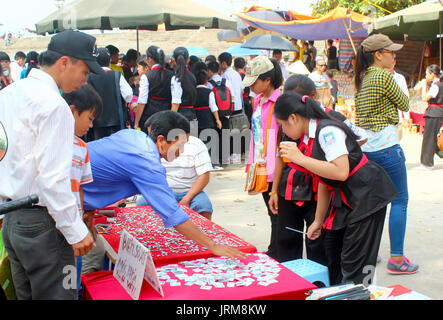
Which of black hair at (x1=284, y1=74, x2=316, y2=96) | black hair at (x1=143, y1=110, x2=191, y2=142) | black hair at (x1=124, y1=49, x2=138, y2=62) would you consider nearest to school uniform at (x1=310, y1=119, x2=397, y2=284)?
black hair at (x1=284, y1=74, x2=316, y2=96)

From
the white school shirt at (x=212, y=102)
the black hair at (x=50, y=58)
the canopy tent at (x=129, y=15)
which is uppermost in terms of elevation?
the canopy tent at (x=129, y=15)

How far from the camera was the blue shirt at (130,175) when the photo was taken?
2539 millimetres

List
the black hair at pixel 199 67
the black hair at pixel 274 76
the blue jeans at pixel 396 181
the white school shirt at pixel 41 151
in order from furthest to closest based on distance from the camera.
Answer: the black hair at pixel 199 67
the black hair at pixel 274 76
the blue jeans at pixel 396 181
the white school shirt at pixel 41 151

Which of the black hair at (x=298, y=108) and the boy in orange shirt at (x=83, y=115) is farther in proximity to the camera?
the black hair at (x=298, y=108)

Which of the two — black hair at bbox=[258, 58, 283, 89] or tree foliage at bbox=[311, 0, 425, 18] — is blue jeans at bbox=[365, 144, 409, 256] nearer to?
black hair at bbox=[258, 58, 283, 89]

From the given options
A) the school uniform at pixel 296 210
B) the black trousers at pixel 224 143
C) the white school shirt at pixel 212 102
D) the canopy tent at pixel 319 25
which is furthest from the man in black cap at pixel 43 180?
the canopy tent at pixel 319 25

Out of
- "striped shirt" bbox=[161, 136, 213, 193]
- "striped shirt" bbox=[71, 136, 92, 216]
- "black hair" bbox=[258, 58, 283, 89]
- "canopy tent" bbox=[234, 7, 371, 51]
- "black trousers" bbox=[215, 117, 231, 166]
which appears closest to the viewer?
"striped shirt" bbox=[71, 136, 92, 216]

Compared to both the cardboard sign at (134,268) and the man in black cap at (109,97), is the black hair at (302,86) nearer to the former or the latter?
the cardboard sign at (134,268)

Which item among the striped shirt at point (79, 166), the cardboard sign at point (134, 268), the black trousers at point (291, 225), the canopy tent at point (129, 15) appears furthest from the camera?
the canopy tent at point (129, 15)

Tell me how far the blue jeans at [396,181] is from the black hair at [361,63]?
0.58m

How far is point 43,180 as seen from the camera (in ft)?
6.28

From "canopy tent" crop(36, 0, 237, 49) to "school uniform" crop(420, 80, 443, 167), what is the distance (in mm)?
3490

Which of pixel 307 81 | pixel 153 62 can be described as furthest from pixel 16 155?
pixel 153 62

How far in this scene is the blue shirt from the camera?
2.54 meters
